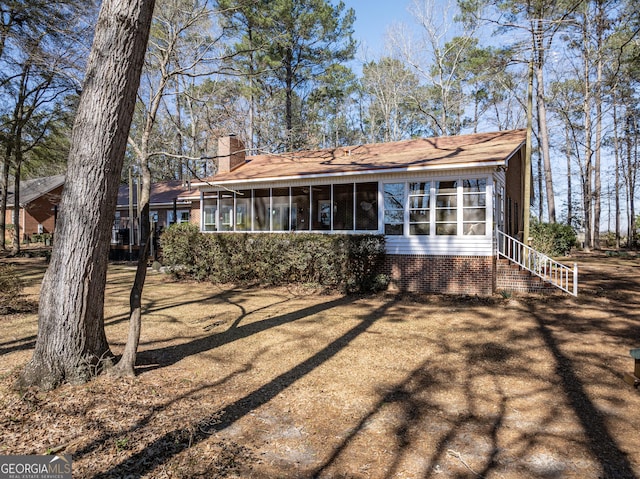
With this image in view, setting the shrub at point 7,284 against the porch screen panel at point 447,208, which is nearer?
the shrub at point 7,284

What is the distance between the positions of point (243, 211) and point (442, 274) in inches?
321

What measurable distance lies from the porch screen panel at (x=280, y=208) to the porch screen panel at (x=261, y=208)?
31cm

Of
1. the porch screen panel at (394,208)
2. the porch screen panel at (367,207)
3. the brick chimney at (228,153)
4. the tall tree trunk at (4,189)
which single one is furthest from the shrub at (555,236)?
the tall tree trunk at (4,189)

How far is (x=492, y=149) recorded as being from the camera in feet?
35.8

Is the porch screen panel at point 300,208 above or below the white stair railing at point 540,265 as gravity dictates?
above

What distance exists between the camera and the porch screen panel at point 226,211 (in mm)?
14969

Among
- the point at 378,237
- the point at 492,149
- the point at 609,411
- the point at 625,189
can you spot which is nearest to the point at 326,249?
the point at 378,237


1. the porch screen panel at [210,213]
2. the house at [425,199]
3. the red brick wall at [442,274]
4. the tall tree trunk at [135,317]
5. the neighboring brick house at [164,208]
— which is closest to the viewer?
the tall tree trunk at [135,317]

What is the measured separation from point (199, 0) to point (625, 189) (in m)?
33.5

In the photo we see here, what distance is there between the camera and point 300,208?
15.9 m

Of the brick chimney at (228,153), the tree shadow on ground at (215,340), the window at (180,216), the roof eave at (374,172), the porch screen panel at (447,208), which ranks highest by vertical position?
the brick chimney at (228,153)

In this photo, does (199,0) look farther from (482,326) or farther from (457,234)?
(482,326)

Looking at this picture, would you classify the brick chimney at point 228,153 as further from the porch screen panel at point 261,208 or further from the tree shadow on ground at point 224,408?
the tree shadow on ground at point 224,408

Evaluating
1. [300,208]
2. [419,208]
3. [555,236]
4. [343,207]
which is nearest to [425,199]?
[419,208]
